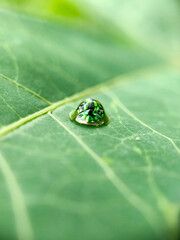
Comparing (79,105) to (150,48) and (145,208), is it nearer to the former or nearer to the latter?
(145,208)

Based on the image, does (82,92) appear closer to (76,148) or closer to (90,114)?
(90,114)

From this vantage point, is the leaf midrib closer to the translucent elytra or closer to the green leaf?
the green leaf

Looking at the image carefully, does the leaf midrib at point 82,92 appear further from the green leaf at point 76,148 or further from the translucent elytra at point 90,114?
the translucent elytra at point 90,114

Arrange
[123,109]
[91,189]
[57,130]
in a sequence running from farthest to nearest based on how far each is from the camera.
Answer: [123,109]
[57,130]
[91,189]

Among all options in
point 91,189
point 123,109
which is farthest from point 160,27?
point 91,189

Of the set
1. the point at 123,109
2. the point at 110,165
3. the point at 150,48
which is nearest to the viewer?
the point at 110,165
